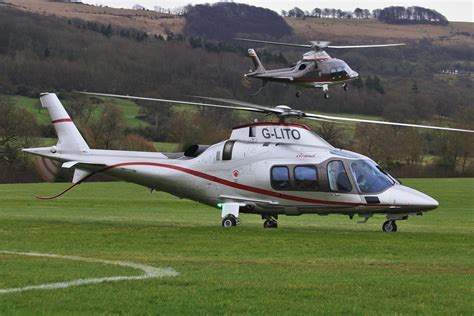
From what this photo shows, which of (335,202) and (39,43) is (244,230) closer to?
(335,202)

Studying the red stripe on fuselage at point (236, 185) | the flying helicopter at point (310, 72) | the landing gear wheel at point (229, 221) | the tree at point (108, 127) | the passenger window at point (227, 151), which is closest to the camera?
the red stripe on fuselage at point (236, 185)

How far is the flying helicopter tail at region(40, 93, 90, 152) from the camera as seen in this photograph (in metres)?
27.6

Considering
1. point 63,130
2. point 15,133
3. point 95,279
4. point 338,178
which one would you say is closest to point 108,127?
point 15,133

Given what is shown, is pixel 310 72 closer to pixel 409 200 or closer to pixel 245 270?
pixel 409 200

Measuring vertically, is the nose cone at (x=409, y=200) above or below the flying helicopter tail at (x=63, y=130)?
below

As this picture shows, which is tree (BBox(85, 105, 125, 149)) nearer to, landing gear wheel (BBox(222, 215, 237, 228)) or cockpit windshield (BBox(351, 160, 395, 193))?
landing gear wheel (BBox(222, 215, 237, 228))

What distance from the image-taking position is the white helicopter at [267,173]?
2488cm

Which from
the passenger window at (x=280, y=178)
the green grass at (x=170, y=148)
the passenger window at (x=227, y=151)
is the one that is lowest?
the green grass at (x=170, y=148)

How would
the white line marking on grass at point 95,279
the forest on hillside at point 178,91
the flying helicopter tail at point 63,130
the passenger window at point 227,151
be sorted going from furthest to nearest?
the forest on hillside at point 178,91, the flying helicopter tail at point 63,130, the passenger window at point 227,151, the white line marking on grass at point 95,279

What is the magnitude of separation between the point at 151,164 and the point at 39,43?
142 metres

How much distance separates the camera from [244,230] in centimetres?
2478

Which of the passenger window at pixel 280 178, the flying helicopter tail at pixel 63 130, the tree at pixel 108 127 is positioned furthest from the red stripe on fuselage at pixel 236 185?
the tree at pixel 108 127

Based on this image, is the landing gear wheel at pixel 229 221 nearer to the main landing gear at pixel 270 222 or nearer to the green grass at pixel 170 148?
the main landing gear at pixel 270 222

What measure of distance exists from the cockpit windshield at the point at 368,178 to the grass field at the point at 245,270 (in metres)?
1.18
